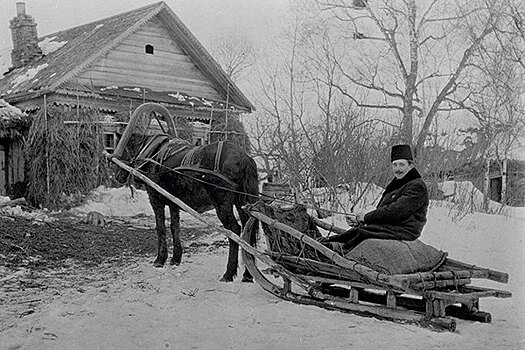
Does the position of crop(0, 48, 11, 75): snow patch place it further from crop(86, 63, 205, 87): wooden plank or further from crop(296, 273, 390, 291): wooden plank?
crop(296, 273, 390, 291): wooden plank

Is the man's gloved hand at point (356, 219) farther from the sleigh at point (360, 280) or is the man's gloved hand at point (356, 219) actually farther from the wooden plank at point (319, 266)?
the wooden plank at point (319, 266)

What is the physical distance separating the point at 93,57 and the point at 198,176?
784 cm

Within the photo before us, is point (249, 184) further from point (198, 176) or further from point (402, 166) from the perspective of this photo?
point (402, 166)

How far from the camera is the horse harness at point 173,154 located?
20.2 feet

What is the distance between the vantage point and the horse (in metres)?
6.12

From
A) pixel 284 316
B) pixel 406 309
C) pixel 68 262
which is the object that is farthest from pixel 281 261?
pixel 68 262

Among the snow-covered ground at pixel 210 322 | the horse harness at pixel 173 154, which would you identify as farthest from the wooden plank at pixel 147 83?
the snow-covered ground at pixel 210 322

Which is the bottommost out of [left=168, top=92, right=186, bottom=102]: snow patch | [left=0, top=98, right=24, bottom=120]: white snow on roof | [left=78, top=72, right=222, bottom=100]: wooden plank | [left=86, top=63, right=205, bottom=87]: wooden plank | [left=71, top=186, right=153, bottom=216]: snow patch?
[left=71, top=186, right=153, bottom=216]: snow patch

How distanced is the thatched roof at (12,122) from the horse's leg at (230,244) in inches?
293

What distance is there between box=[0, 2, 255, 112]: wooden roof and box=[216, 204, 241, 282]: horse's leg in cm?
752

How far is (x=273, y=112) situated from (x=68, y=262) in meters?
5.15

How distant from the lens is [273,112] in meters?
11.0

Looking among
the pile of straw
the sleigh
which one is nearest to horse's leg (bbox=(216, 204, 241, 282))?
the sleigh

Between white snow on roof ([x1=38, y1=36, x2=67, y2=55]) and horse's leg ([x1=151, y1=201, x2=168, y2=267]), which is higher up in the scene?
white snow on roof ([x1=38, y1=36, x2=67, y2=55])
